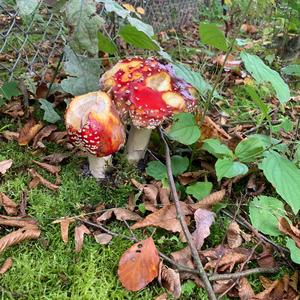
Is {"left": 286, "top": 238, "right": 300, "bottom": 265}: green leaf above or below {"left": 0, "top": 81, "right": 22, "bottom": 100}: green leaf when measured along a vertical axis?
above

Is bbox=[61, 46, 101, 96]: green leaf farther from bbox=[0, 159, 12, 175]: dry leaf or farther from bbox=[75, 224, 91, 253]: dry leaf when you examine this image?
bbox=[75, 224, 91, 253]: dry leaf

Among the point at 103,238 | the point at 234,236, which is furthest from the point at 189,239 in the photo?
the point at 103,238

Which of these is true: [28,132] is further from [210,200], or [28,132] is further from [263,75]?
[263,75]

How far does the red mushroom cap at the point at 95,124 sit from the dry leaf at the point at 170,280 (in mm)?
608

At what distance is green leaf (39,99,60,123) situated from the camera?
260 centimetres

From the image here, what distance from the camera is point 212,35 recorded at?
1.99m

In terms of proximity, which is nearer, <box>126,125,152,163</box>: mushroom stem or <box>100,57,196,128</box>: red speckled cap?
<box>100,57,196,128</box>: red speckled cap

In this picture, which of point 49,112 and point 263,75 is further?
point 49,112

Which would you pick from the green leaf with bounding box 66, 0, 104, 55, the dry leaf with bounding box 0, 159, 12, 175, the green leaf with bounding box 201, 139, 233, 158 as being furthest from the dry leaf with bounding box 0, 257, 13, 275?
the green leaf with bounding box 201, 139, 233, 158

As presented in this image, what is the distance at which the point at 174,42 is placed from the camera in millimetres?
4469

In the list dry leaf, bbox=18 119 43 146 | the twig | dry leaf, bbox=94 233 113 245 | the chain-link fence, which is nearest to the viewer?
the twig

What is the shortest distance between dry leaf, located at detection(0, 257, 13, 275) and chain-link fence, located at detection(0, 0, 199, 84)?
1.16 m

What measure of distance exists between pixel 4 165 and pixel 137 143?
0.69 metres

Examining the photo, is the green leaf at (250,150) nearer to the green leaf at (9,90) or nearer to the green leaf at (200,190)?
the green leaf at (200,190)
